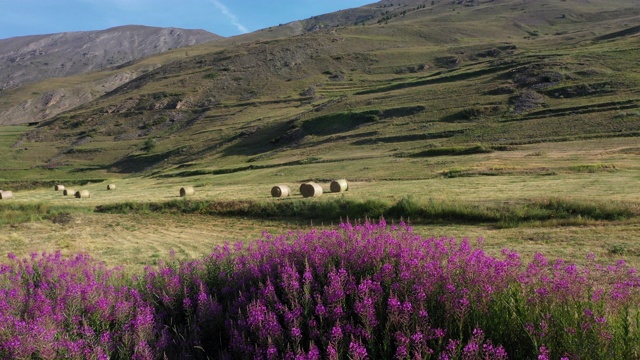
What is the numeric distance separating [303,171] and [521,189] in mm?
25937

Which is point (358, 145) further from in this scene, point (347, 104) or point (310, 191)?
point (310, 191)

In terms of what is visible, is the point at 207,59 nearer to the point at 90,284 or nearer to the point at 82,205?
the point at 82,205

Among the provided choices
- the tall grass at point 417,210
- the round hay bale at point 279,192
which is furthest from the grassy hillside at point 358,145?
the round hay bale at point 279,192

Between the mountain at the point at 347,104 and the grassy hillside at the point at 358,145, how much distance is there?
1.73 ft

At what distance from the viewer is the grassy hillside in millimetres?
20719

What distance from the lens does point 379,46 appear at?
16862 centimetres

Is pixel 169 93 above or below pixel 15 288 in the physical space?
above

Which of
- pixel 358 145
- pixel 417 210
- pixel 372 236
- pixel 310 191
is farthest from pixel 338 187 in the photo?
pixel 358 145

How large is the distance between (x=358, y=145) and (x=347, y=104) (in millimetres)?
31550

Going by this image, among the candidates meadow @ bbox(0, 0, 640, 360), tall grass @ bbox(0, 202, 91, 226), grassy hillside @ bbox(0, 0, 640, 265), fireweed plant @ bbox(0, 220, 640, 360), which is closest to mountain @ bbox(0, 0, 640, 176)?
grassy hillside @ bbox(0, 0, 640, 265)

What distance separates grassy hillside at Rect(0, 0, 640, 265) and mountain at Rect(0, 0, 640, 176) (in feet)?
1.73

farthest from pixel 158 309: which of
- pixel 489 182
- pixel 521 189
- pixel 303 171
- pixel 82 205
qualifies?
pixel 303 171

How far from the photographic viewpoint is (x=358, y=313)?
4.65 meters

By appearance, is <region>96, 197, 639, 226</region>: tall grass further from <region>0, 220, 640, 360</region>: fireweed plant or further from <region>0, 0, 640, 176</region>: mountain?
<region>0, 0, 640, 176</region>: mountain
